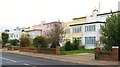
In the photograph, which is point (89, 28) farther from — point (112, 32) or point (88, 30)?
point (112, 32)

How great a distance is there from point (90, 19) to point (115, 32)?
1360 inches

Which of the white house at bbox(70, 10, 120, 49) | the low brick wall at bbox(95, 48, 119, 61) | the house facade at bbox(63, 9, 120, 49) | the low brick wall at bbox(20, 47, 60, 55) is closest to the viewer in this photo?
the low brick wall at bbox(95, 48, 119, 61)

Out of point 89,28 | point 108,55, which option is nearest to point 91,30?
point 89,28

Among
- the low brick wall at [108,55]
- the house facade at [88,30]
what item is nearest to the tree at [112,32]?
the low brick wall at [108,55]

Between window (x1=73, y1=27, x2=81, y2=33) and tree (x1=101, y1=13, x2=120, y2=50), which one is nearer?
tree (x1=101, y1=13, x2=120, y2=50)

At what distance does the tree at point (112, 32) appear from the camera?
30453 mm

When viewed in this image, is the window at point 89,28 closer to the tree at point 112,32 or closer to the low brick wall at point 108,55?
the tree at point 112,32

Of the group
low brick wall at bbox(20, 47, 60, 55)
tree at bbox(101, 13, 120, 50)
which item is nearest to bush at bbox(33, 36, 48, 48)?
low brick wall at bbox(20, 47, 60, 55)

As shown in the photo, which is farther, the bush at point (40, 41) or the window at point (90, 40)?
the window at point (90, 40)

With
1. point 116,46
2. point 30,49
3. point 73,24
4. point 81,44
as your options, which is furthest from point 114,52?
point 73,24

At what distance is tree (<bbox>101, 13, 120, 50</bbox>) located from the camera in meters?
30.5

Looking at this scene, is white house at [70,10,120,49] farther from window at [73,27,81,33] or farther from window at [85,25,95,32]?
window at [73,27,81,33]

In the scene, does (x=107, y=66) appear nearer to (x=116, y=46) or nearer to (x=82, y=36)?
(x=116, y=46)

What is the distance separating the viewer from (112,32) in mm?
30719
